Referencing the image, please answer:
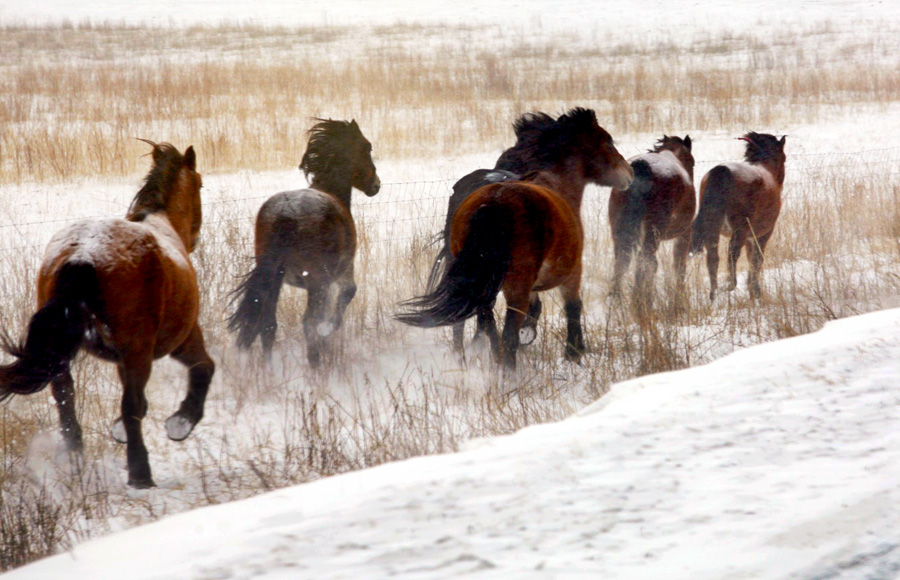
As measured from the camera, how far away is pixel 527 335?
4941 mm

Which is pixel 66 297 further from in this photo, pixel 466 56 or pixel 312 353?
pixel 466 56

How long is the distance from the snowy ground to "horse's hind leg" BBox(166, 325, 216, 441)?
2.27m

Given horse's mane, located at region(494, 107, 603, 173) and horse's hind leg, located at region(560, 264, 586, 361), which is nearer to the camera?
horse's hind leg, located at region(560, 264, 586, 361)

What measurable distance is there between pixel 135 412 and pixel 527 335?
252 cm

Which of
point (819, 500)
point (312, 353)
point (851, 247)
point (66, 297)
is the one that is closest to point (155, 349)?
point (66, 297)

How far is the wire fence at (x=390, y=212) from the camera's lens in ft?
24.2

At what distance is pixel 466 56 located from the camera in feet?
74.1

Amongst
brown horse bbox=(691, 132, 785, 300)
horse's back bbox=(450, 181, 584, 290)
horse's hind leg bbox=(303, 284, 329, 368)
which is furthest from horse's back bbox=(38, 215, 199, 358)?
brown horse bbox=(691, 132, 785, 300)

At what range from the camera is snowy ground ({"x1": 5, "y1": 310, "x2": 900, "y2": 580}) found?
4.37ft

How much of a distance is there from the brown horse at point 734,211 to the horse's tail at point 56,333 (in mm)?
5142

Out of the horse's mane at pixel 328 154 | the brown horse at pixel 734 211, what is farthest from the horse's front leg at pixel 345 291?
the brown horse at pixel 734 211

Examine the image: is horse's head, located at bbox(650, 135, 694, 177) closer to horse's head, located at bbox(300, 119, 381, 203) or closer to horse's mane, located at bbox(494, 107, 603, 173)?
horse's mane, located at bbox(494, 107, 603, 173)

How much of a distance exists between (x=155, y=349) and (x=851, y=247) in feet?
21.5

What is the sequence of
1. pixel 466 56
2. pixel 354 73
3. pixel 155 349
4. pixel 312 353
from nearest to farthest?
pixel 155 349 → pixel 312 353 → pixel 354 73 → pixel 466 56
